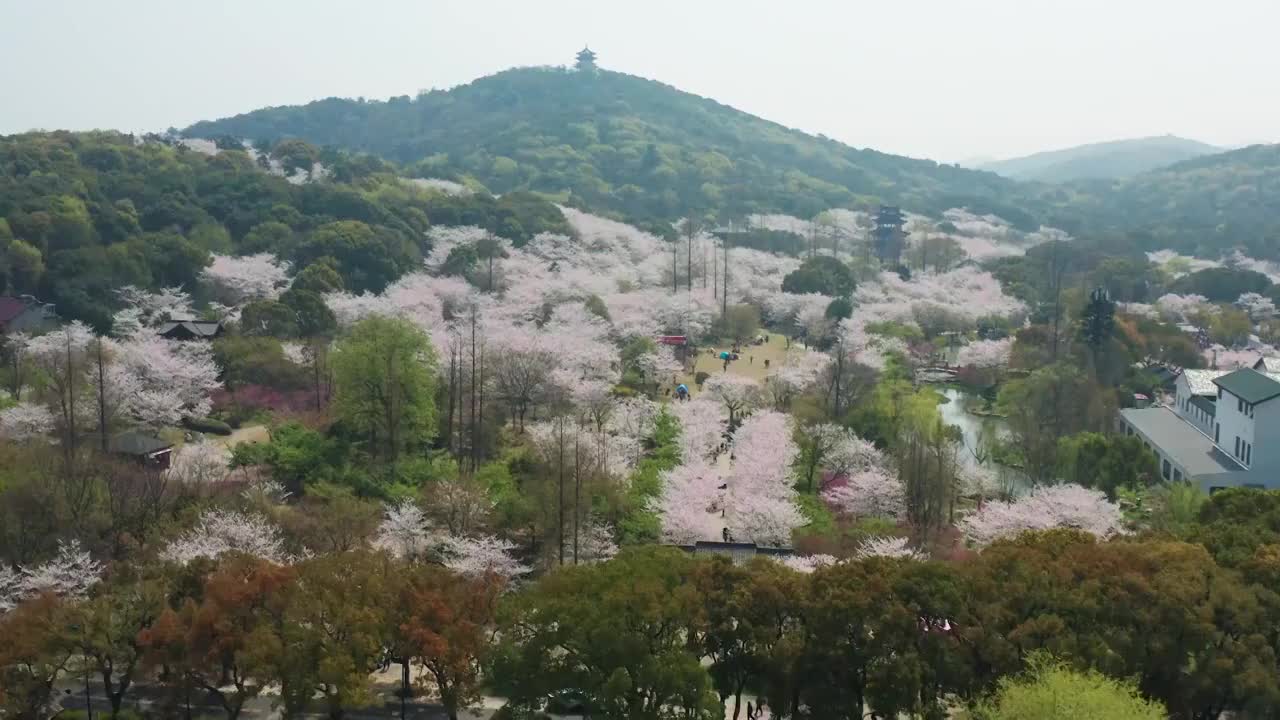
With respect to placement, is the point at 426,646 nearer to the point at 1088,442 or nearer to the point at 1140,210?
the point at 1088,442

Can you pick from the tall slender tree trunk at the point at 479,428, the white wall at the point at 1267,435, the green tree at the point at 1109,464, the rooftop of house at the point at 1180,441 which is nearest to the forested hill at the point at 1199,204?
the rooftop of house at the point at 1180,441

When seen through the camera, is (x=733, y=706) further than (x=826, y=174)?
No

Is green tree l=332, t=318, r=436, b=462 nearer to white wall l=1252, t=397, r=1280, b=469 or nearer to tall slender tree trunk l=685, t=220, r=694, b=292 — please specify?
white wall l=1252, t=397, r=1280, b=469

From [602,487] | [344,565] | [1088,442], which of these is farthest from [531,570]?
[1088,442]

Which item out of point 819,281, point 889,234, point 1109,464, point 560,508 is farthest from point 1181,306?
point 560,508

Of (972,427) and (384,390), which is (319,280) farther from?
(972,427)

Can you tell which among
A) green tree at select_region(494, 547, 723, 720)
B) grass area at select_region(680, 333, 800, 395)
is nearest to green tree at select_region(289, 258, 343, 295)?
grass area at select_region(680, 333, 800, 395)

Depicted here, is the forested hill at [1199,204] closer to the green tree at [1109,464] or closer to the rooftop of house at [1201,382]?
the rooftop of house at [1201,382]
